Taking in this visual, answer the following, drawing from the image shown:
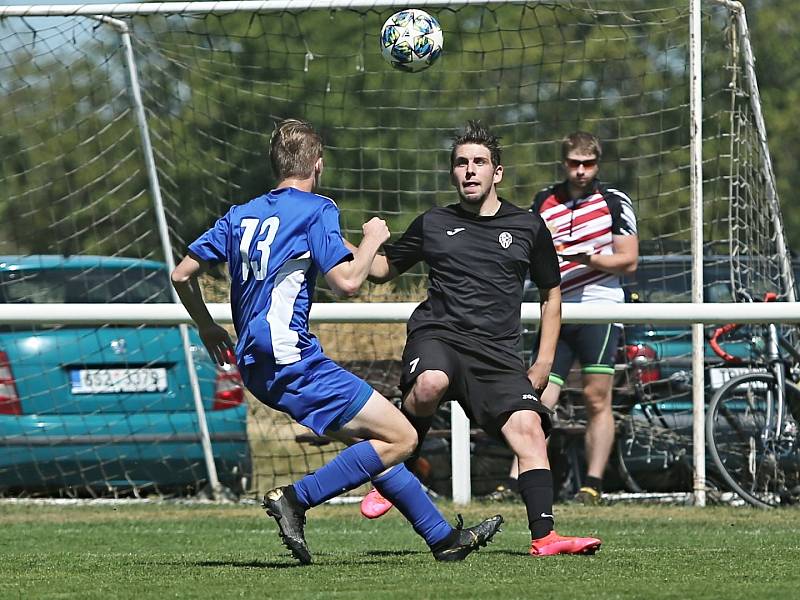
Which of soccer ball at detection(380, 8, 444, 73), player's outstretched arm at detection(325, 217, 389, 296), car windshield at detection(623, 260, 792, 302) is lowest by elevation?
car windshield at detection(623, 260, 792, 302)

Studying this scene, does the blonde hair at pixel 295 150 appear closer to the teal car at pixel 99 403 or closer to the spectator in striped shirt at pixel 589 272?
the spectator in striped shirt at pixel 589 272

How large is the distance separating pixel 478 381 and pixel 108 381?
3.86 metres

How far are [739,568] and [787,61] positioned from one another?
26742 millimetres

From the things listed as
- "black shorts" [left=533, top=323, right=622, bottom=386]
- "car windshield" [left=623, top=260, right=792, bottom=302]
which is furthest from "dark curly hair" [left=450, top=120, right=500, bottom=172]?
"car windshield" [left=623, top=260, right=792, bottom=302]

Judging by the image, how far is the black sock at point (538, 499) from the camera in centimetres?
578

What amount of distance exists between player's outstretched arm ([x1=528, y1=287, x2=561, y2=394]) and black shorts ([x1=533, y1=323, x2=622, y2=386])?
2238 millimetres

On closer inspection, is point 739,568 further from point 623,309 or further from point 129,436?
point 129,436

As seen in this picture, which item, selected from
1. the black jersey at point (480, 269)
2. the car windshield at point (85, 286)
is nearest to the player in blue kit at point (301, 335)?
the black jersey at point (480, 269)

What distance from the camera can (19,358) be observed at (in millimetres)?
9008

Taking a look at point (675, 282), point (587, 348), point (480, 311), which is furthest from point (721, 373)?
point (480, 311)

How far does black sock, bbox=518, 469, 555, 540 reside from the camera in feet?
19.0

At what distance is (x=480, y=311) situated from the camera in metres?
6.12

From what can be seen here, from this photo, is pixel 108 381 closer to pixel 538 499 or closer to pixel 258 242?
pixel 258 242

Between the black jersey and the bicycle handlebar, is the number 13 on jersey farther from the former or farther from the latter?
the bicycle handlebar
